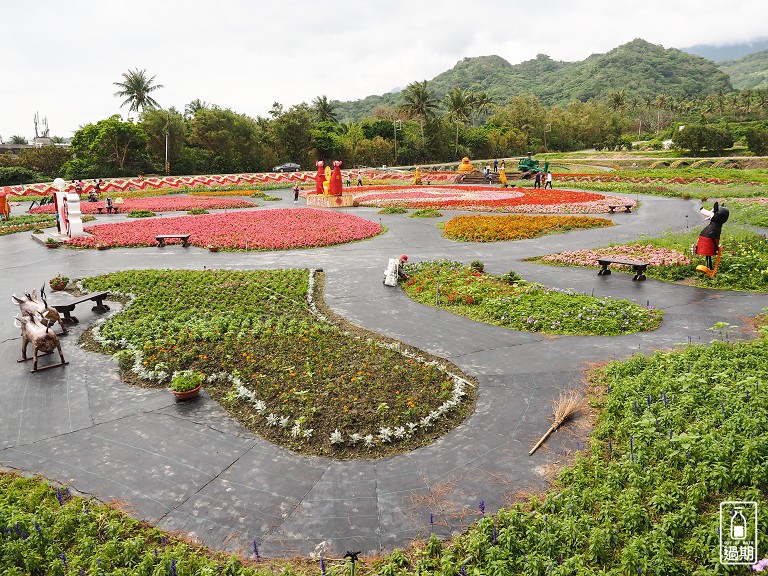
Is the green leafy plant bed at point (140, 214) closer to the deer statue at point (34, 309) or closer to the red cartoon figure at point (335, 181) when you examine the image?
the red cartoon figure at point (335, 181)

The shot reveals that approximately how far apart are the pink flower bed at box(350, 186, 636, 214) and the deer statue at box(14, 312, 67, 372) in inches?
905

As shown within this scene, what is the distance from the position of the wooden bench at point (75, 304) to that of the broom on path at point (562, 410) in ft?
32.3

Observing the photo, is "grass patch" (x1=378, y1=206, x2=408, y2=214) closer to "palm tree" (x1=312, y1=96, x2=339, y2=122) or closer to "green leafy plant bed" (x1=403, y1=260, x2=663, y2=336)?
"green leafy plant bed" (x1=403, y1=260, x2=663, y2=336)

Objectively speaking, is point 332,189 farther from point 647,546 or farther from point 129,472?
point 647,546

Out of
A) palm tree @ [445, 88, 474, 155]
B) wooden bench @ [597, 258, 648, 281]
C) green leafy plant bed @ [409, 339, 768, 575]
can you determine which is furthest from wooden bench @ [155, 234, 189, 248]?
palm tree @ [445, 88, 474, 155]

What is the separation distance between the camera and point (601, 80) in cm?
13862

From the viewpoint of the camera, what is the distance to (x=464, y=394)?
7.32 meters

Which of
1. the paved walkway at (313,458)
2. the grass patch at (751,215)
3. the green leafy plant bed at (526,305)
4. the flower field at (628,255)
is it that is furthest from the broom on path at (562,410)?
the grass patch at (751,215)

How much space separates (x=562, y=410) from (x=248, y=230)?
1774 cm

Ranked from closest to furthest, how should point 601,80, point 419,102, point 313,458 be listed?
1. point 313,458
2. point 419,102
3. point 601,80

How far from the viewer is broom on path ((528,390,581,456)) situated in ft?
20.3

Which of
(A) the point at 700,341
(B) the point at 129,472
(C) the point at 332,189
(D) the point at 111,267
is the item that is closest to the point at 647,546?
(B) the point at 129,472

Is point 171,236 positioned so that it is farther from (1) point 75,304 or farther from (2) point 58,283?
(1) point 75,304

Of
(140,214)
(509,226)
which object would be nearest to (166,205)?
(140,214)
